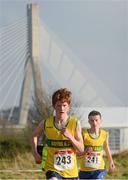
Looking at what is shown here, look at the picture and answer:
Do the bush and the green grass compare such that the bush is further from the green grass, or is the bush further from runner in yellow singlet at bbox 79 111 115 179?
runner in yellow singlet at bbox 79 111 115 179

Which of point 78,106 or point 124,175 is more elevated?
point 78,106

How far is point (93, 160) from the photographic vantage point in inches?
345

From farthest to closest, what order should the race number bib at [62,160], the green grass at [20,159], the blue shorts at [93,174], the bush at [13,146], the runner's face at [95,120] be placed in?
the bush at [13,146]
the green grass at [20,159]
the blue shorts at [93,174]
the runner's face at [95,120]
the race number bib at [62,160]

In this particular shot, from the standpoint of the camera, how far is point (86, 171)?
8906 mm

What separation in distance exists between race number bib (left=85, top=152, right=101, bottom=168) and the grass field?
7.47 metres

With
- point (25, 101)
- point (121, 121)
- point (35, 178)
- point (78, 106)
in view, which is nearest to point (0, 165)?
point (35, 178)

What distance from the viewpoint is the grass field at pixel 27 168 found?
16.7 m

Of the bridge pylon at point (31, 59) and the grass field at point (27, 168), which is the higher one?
the bridge pylon at point (31, 59)

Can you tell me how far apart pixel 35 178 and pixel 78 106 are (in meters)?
11.7

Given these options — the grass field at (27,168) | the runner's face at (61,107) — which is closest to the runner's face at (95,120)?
the runner's face at (61,107)

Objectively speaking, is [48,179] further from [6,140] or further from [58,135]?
[6,140]

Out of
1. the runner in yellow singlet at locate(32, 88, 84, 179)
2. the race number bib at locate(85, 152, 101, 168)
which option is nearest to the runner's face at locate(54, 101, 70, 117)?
the runner in yellow singlet at locate(32, 88, 84, 179)

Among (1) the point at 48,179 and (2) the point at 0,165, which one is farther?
(2) the point at 0,165

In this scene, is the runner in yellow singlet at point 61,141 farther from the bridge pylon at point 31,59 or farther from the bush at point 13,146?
the bridge pylon at point 31,59
